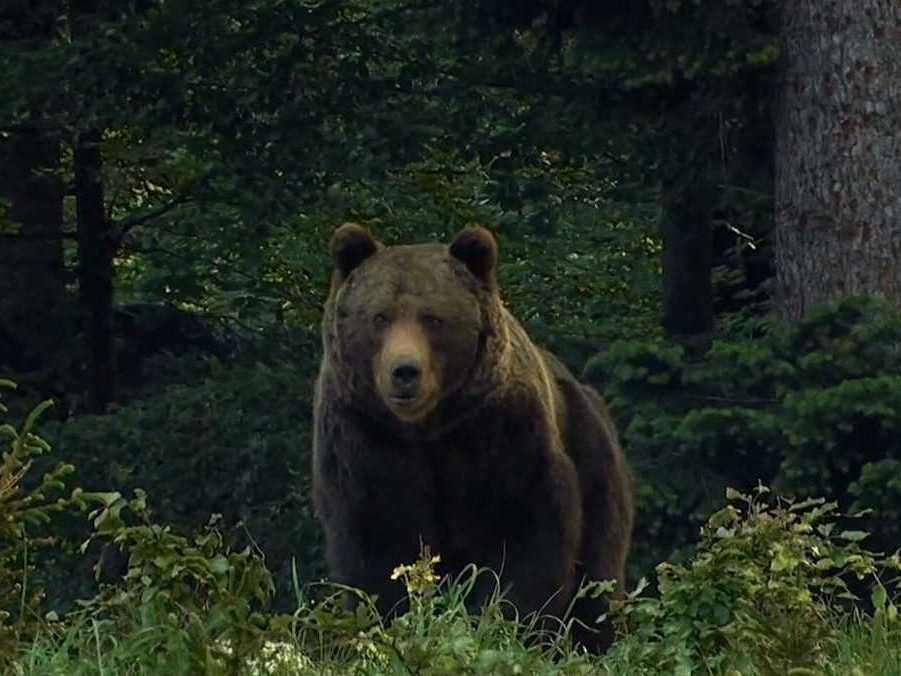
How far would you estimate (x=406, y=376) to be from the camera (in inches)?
285

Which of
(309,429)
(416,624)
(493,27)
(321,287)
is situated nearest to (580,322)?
(321,287)

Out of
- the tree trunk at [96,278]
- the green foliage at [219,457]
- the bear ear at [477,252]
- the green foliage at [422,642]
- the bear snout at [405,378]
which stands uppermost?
the bear ear at [477,252]

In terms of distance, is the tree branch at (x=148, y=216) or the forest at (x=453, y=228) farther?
the tree branch at (x=148, y=216)

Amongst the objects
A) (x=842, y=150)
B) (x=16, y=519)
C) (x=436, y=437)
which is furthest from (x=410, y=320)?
(x=842, y=150)

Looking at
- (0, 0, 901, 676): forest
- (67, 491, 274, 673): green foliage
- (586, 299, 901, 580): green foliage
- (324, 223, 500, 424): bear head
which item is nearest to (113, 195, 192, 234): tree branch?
(0, 0, 901, 676): forest

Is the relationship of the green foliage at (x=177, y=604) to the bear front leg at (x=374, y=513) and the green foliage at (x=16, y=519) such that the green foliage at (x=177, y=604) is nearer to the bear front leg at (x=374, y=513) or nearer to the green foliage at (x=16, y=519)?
the green foliage at (x=16, y=519)

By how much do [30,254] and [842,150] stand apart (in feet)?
18.0

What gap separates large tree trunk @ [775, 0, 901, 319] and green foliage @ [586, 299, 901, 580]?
0.69 metres

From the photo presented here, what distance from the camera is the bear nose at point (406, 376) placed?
23.7ft

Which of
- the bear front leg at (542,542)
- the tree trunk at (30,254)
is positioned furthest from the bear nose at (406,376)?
the tree trunk at (30,254)

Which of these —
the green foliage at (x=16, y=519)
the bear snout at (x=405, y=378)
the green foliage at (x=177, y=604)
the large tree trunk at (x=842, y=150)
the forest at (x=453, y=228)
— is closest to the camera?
the green foliage at (x=177, y=604)

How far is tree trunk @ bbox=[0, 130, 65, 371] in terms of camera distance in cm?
1365

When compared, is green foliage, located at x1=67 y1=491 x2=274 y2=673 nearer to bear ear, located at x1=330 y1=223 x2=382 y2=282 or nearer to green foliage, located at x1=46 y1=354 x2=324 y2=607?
bear ear, located at x1=330 y1=223 x2=382 y2=282

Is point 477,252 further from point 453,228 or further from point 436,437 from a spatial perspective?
point 453,228
